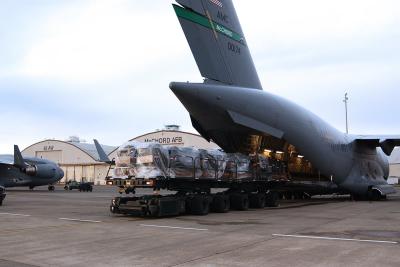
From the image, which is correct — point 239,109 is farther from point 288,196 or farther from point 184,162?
point 288,196

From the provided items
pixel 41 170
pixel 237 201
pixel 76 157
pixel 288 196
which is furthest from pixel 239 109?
pixel 76 157

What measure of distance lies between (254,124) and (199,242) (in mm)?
11304

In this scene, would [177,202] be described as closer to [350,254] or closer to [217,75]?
[217,75]

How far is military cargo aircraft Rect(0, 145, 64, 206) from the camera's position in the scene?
43.1m

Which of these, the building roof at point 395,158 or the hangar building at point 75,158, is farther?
the building roof at point 395,158

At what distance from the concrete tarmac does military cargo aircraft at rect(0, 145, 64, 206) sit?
95.2ft

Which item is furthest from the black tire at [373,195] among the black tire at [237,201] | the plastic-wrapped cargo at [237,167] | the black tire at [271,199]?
the black tire at [237,201]

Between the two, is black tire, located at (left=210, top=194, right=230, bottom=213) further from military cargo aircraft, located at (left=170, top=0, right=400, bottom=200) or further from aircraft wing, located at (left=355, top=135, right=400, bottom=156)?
aircraft wing, located at (left=355, top=135, right=400, bottom=156)

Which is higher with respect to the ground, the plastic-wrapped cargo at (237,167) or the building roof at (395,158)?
the building roof at (395,158)

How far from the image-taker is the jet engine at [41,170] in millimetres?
44656

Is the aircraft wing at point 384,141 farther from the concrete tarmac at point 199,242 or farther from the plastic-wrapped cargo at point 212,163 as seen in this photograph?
the concrete tarmac at point 199,242

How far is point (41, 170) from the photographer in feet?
149

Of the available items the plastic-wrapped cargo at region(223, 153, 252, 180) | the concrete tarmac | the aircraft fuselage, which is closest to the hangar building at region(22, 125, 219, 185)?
the aircraft fuselage

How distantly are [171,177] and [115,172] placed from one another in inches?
83.0
